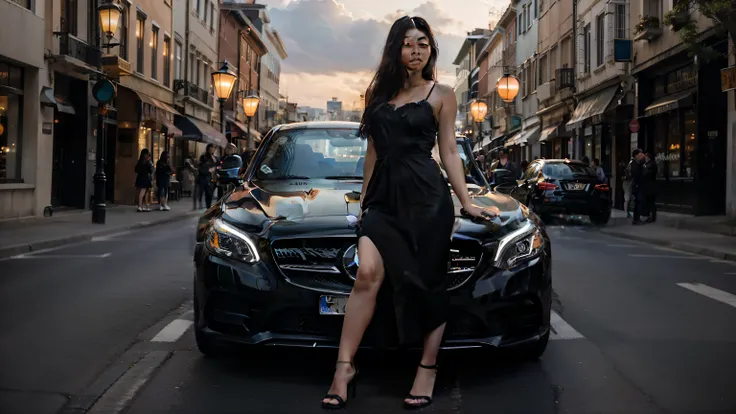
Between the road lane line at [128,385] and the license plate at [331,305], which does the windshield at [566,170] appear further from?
the license plate at [331,305]

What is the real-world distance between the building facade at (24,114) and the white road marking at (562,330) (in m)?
15.3

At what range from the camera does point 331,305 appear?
15.0 ft

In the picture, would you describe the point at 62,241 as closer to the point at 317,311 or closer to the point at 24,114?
the point at 24,114

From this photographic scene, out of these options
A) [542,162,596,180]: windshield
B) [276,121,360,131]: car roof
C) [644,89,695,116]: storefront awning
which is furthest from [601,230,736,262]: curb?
[276,121,360,131]: car roof

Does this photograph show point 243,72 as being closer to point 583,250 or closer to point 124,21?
point 124,21

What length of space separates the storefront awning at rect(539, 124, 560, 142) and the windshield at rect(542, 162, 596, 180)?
19.5m

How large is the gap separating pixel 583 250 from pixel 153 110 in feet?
63.5

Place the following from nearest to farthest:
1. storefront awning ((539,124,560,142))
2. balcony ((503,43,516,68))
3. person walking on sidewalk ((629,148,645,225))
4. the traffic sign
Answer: person walking on sidewalk ((629,148,645,225)) → the traffic sign → storefront awning ((539,124,560,142)) → balcony ((503,43,516,68))

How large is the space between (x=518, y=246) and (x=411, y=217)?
2.90 feet

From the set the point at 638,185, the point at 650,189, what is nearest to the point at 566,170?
the point at 638,185

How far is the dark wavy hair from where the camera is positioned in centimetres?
436

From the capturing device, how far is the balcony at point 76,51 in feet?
71.3

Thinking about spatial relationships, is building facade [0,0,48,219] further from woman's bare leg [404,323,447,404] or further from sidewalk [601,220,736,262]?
woman's bare leg [404,323,447,404]

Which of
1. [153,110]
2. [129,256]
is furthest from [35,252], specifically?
[153,110]
